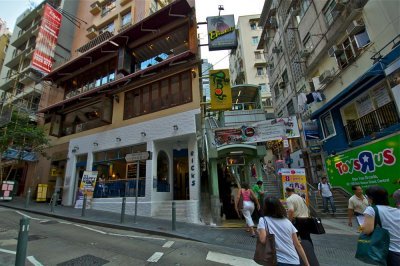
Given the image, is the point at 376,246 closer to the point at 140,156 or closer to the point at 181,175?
the point at 140,156

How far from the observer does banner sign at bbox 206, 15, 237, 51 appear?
561 inches

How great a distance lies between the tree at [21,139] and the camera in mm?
16672

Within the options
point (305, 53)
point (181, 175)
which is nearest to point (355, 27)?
point (305, 53)

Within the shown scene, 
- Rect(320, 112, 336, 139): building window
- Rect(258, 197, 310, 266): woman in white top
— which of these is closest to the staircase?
Rect(320, 112, 336, 139): building window

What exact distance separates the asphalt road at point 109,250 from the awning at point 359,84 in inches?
433

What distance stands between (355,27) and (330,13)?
3.15 m

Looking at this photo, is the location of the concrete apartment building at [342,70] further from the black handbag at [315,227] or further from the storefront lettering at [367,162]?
the black handbag at [315,227]

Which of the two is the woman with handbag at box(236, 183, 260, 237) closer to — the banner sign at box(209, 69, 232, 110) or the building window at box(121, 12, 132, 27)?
the banner sign at box(209, 69, 232, 110)

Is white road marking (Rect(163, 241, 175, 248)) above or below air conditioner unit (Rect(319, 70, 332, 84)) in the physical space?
below

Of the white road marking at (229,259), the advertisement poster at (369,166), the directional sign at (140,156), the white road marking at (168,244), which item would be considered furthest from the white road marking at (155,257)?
the advertisement poster at (369,166)

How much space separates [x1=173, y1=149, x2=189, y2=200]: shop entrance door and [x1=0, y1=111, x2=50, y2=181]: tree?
35.4 ft

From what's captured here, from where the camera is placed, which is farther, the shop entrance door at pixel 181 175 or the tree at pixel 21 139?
the tree at pixel 21 139

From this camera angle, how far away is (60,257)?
548 cm

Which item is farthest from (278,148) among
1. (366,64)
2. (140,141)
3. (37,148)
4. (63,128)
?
(37,148)
